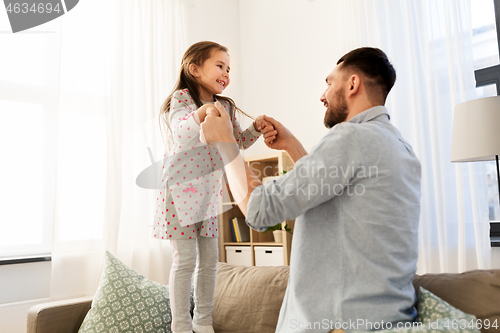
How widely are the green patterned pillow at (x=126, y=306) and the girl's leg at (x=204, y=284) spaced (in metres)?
0.20

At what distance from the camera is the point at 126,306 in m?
1.63

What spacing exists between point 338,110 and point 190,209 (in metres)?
0.71

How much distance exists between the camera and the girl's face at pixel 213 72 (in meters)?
1.71

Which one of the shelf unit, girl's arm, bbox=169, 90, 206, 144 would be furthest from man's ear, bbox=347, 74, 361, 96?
the shelf unit

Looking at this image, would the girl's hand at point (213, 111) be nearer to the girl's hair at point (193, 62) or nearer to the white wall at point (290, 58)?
the girl's hair at point (193, 62)

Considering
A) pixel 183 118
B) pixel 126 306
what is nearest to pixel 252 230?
pixel 126 306

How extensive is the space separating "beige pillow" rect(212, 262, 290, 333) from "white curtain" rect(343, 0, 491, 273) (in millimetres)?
1366

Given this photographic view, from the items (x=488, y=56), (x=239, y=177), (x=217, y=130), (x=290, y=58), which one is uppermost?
(x=290, y=58)

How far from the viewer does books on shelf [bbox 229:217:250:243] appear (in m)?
3.40

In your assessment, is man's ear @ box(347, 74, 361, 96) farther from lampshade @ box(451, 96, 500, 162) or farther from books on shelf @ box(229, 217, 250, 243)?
books on shelf @ box(229, 217, 250, 243)

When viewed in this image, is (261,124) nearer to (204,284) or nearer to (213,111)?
(213,111)

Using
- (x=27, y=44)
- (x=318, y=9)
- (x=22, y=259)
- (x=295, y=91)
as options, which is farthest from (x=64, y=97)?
(x=318, y=9)

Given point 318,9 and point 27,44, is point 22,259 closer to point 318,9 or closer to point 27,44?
point 27,44

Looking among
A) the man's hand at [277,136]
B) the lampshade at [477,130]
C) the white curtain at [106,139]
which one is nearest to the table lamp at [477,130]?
the lampshade at [477,130]
